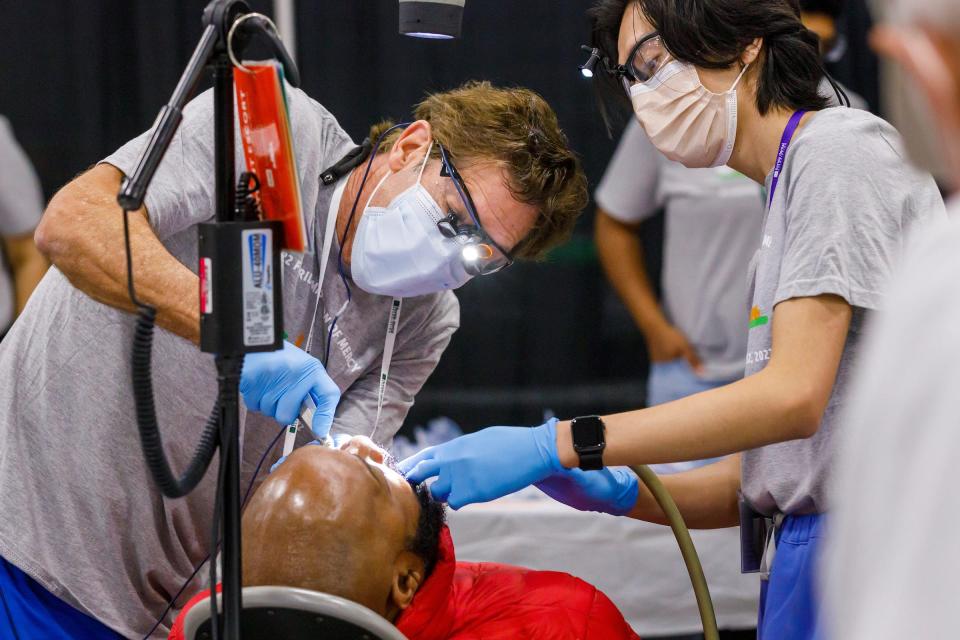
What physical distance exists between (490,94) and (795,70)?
0.58m

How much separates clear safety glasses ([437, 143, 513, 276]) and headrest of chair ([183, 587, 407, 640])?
759 millimetres

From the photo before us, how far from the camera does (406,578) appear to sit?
5.46 feet

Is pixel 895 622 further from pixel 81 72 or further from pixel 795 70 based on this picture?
pixel 81 72

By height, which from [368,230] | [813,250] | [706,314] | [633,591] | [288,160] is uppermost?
[288,160]

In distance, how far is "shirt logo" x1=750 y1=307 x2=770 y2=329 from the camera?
5.51ft

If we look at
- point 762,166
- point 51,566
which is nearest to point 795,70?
point 762,166

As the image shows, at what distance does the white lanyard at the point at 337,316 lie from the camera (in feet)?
6.16

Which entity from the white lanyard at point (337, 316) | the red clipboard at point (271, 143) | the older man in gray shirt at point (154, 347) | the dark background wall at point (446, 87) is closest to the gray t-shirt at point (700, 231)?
the dark background wall at point (446, 87)

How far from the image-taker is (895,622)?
0.69 m

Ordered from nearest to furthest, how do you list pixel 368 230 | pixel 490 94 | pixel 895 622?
pixel 895 622
pixel 368 230
pixel 490 94

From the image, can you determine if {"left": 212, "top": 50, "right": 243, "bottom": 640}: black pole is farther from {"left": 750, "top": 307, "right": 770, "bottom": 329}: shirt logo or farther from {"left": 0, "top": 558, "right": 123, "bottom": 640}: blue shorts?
{"left": 750, "top": 307, "right": 770, "bottom": 329}: shirt logo

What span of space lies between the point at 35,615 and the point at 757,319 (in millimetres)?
1214

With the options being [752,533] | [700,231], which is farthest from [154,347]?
[700,231]

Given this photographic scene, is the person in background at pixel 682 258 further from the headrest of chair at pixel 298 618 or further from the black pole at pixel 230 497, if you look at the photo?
the black pole at pixel 230 497
